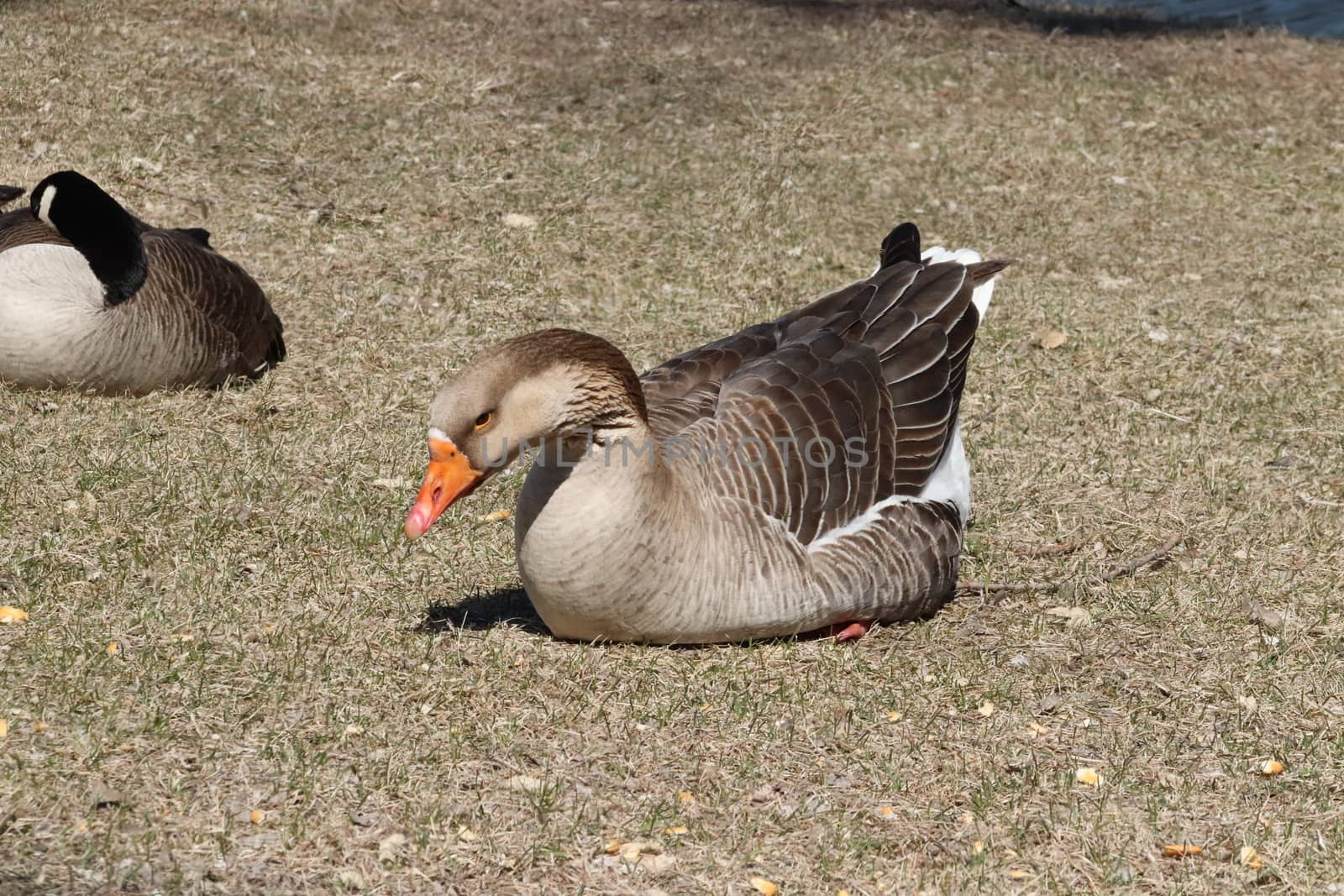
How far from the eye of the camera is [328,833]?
10.5 ft

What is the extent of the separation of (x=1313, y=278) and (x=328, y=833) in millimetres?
6668

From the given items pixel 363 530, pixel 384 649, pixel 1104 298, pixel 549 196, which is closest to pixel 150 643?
pixel 384 649

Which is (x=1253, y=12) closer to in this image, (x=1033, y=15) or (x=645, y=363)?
(x=1033, y=15)

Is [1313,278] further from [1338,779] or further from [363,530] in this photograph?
[363,530]

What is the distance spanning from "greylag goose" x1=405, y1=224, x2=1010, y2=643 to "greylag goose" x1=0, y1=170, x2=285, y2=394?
238 centimetres

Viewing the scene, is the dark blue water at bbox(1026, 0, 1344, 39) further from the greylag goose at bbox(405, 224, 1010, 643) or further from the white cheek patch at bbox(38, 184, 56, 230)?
the white cheek patch at bbox(38, 184, 56, 230)

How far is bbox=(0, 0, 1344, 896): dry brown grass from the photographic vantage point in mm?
3326

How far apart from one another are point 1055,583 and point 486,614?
6.18 feet

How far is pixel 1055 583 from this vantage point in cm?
471

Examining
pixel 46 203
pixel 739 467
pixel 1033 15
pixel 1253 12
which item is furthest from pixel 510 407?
pixel 1253 12

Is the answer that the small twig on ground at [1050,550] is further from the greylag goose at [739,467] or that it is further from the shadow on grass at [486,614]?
the shadow on grass at [486,614]

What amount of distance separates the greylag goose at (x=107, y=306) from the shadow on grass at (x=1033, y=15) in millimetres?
7251

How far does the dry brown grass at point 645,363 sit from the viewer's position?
131 inches

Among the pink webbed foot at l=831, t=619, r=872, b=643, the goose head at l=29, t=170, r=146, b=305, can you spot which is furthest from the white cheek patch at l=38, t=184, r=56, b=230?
the pink webbed foot at l=831, t=619, r=872, b=643
